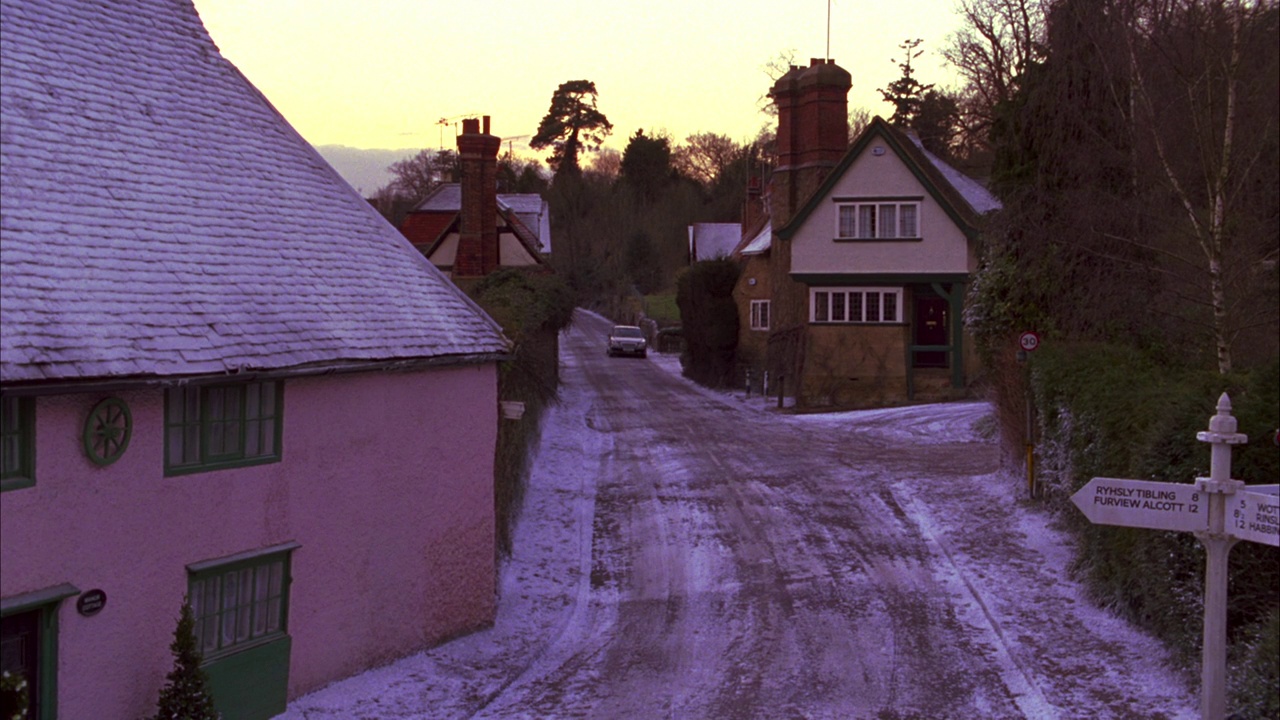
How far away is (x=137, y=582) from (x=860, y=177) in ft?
94.1

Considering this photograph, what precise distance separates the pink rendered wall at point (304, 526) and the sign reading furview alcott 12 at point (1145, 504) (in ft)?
23.3

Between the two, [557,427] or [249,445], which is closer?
[249,445]

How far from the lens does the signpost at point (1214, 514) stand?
721 cm

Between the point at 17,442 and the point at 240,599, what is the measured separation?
2766 millimetres

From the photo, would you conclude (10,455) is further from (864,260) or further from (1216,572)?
(864,260)

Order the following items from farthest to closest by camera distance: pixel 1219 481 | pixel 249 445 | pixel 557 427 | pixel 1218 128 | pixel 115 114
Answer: pixel 557 427 < pixel 1218 128 < pixel 115 114 < pixel 249 445 < pixel 1219 481

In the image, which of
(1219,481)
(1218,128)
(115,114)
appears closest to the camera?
(1219,481)

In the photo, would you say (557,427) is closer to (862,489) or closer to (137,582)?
(862,489)

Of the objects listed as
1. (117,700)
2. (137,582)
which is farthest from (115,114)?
(117,700)

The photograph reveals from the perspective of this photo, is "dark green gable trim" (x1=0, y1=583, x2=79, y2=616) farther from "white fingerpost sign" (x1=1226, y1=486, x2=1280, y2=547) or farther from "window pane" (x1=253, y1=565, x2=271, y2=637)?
"white fingerpost sign" (x1=1226, y1=486, x2=1280, y2=547)

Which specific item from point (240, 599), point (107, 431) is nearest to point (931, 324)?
point (240, 599)

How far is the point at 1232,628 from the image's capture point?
31.1ft

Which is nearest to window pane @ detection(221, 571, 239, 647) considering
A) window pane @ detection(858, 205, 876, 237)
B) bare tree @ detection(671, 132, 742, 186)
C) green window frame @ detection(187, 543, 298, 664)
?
green window frame @ detection(187, 543, 298, 664)

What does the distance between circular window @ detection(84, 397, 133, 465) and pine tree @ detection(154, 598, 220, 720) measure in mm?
1407
